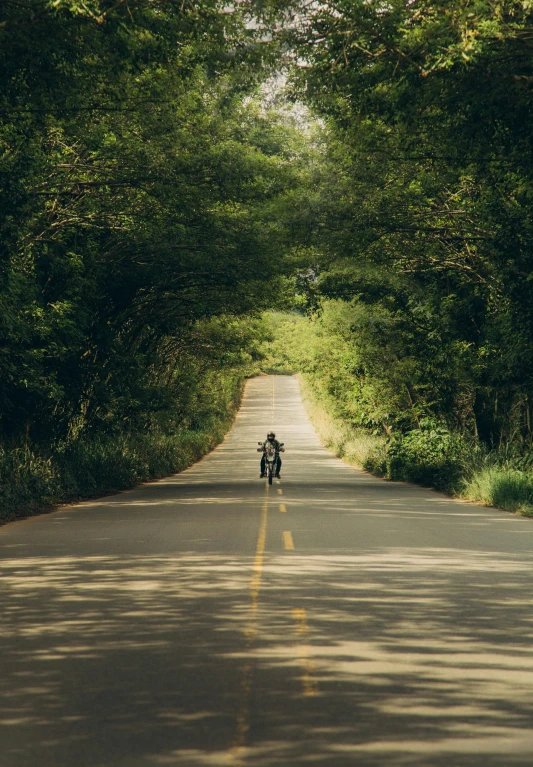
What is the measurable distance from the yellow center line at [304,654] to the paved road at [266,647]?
0.02 meters

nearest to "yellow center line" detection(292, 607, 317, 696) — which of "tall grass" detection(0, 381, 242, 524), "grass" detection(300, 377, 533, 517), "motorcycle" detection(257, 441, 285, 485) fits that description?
"tall grass" detection(0, 381, 242, 524)

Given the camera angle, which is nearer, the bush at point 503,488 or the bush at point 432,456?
the bush at point 503,488

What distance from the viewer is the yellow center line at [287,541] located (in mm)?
13762

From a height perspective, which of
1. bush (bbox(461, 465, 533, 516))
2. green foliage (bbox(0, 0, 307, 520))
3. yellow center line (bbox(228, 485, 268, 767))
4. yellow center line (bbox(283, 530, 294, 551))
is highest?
green foliage (bbox(0, 0, 307, 520))

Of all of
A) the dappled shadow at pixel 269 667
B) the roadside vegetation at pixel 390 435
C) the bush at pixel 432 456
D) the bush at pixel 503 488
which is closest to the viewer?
the dappled shadow at pixel 269 667

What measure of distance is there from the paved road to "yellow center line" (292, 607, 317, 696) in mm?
22

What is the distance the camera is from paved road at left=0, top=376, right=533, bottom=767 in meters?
5.20

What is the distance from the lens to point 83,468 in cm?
2716

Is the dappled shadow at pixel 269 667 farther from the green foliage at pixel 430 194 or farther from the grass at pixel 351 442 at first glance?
the grass at pixel 351 442

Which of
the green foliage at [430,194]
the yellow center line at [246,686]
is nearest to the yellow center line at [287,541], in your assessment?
the yellow center line at [246,686]

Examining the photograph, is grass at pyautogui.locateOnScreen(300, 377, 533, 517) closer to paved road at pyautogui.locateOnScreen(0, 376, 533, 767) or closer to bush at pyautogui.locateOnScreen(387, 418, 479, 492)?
bush at pyautogui.locateOnScreen(387, 418, 479, 492)

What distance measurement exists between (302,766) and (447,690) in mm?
1735

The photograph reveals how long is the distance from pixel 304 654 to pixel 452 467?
22.7 meters

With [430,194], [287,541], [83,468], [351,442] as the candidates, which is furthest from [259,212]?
[351,442]
